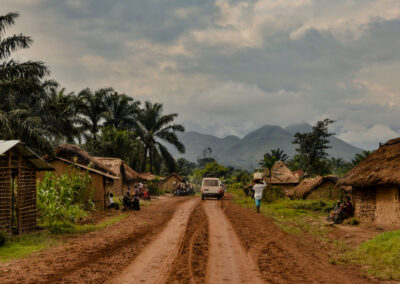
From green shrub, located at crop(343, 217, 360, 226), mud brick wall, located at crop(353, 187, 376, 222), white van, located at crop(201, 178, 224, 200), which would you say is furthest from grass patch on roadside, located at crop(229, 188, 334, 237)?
white van, located at crop(201, 178, 224, 200)

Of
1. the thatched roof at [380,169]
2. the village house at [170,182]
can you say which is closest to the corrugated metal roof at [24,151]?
the thatched roof at [380,169]

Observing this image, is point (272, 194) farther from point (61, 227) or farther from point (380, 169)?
point (61, 227)

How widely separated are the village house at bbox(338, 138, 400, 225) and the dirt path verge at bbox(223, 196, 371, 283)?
575 cm

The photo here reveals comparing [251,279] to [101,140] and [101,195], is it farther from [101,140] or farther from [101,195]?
[101,140]

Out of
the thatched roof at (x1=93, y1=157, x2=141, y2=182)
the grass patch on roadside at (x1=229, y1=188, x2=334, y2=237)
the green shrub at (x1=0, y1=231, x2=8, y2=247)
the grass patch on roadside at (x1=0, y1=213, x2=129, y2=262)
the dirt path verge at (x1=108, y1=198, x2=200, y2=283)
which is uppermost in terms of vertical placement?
the thatched roof at (x1=93, y1=157, x2=141, y2=182)

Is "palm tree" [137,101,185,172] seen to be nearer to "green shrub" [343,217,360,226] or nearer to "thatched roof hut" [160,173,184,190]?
"thatched roof hut" [160,173,184,190]

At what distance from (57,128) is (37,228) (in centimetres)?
2750

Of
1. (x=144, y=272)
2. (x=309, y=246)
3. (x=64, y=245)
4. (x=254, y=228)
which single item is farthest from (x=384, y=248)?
(x=64, y=245)

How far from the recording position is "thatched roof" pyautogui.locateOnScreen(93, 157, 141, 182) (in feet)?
113

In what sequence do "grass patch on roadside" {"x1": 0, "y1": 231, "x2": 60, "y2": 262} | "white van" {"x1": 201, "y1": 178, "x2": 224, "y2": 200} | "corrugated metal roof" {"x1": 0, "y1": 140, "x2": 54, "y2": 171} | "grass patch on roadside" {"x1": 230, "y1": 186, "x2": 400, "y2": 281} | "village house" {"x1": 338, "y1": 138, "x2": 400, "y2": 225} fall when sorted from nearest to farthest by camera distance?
"grass patch on roadside" {"x1": 230, "y1": 186, "x2": 400, "y2": 281} → "grass patch on roadside" {"x1": 0, "y1": 231, "x2": 60, "y2": 262} → "corrugated metal roof" {"x1": 0, "y1": 140, "x2": 54, "y2": 171} → "village house" {"x1": 338, "y1": 138, "x2": 400, "y2": 225} → "white van" {"x1": 201, "y1": 178, "x2": 224, "y2": 200}

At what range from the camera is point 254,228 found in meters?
14.3

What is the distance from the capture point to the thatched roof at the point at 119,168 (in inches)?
1358

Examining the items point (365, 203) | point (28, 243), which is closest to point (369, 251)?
point (365, 203)

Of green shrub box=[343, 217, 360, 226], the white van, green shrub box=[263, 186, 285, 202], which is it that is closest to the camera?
green shrub box=[343, 217, 360, 226]
